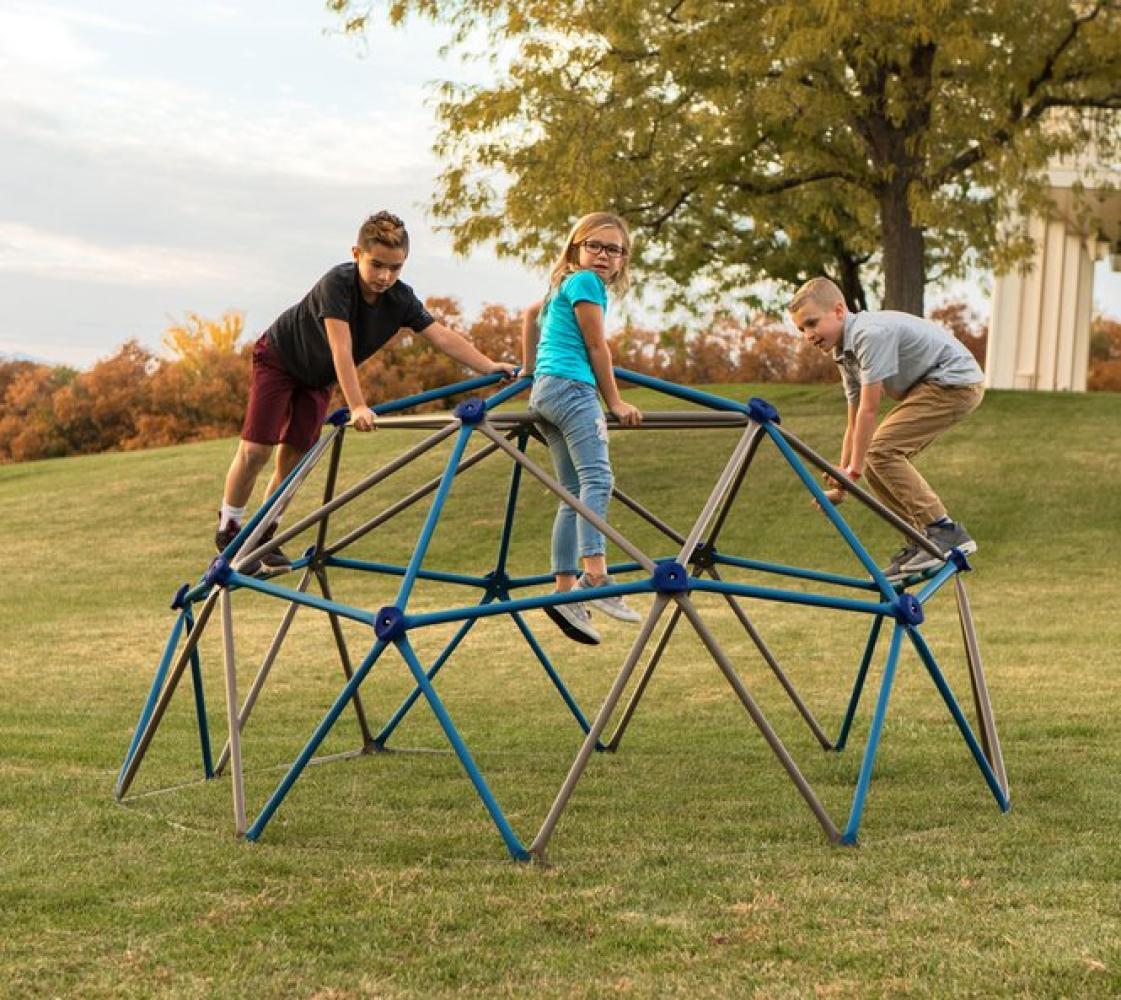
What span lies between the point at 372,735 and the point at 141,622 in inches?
254

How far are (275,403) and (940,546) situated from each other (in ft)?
9.38

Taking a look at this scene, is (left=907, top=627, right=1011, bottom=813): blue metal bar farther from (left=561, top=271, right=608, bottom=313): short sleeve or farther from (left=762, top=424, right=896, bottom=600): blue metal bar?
(left=561, top=271, right=608, bottom=313): short sleeve

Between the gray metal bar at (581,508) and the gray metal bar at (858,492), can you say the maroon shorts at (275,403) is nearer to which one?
the gray metal bar at (581,508)

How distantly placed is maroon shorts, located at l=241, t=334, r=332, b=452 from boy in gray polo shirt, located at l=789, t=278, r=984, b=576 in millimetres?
2147

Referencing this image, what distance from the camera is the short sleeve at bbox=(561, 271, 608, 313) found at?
5.32m

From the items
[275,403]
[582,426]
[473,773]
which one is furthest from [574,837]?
[275,403]

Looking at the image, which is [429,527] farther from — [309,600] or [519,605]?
[309,600]

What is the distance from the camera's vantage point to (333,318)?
5.79 meters

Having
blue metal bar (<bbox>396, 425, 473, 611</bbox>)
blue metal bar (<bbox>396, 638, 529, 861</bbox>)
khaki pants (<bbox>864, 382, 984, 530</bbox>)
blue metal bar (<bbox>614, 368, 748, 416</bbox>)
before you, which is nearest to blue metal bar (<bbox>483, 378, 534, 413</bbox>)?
blue metal bar (<bbox>396, 425, 473, 611</bbox>)

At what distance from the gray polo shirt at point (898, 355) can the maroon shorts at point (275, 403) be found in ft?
7.31

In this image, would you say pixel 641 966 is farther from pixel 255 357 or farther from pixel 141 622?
pixel 141 622

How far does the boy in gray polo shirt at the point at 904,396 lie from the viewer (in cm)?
589

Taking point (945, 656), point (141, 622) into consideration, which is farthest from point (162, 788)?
point (141, 622)

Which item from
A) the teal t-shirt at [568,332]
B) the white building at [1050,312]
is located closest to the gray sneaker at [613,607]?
the teal t-shirt at [568,332]
